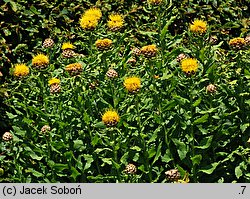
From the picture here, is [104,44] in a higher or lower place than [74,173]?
higher

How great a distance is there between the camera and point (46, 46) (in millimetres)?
4156

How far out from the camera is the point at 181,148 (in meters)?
3.83

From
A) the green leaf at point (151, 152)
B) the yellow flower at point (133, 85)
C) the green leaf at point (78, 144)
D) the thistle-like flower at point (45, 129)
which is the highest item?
the yellow flower at point (133, 85)

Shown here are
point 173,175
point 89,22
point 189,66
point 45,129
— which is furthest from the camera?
point 89,22

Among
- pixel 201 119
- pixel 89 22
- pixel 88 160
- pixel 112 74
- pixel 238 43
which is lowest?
pixel 88 160

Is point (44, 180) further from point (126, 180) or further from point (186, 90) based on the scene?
point (186, 90)

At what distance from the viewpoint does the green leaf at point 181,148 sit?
3.82 meters

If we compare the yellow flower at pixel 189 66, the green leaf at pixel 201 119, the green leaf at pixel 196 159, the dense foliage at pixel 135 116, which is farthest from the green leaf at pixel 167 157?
the yellow flower at pixel 189 66

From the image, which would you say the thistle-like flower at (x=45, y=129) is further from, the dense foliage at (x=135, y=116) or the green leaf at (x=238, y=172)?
the green leaf at (x=238, y=172)

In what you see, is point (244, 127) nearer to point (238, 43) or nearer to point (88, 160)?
point (238, 43)

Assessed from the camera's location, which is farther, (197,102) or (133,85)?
(197,102)

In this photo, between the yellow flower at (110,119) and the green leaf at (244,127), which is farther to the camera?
the green leaf at (244,127)

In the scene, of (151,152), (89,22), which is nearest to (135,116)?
(151,152)
